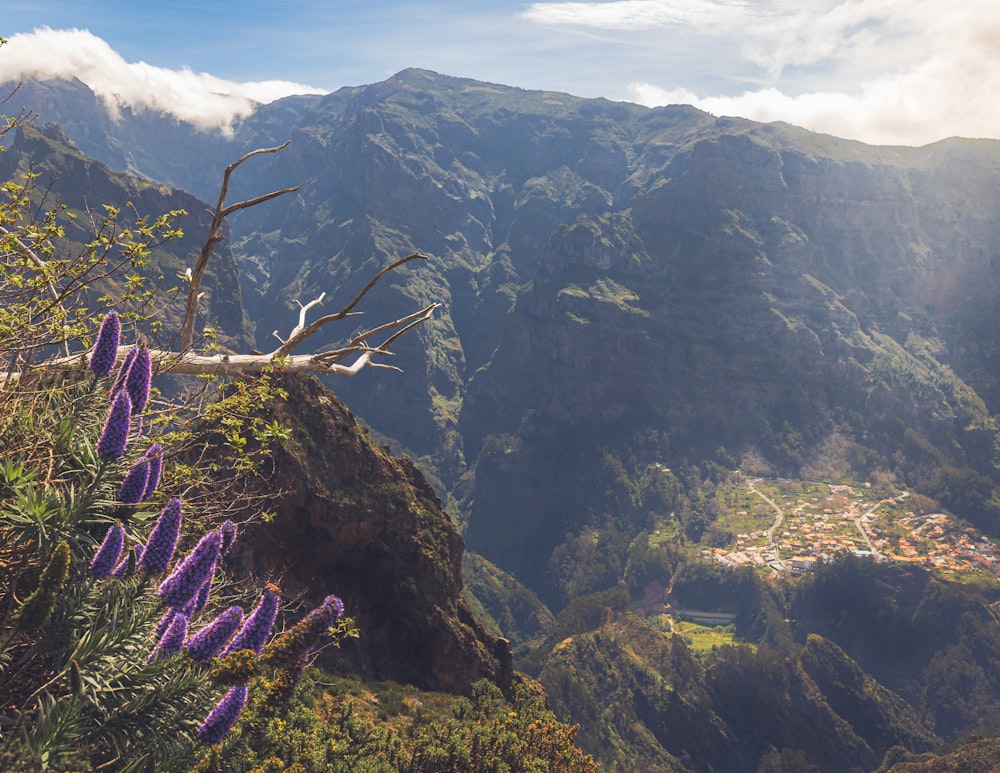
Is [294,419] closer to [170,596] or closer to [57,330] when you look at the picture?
[57,330]

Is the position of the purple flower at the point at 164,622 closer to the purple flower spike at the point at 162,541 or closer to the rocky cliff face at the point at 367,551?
the purple flower spike at the point at 162,541

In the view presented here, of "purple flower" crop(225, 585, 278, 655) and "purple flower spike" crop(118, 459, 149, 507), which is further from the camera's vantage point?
"purple flower" crop(225, 585, 278, 655)

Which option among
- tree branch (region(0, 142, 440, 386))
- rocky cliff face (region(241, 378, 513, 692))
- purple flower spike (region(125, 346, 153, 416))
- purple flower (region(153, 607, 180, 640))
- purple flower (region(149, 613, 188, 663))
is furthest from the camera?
rocky cliff face (region(241, 378, 513, 692))

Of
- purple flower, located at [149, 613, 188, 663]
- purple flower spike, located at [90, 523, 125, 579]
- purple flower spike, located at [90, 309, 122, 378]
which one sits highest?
purple flower spike, located at [90, 309, 122, 378]

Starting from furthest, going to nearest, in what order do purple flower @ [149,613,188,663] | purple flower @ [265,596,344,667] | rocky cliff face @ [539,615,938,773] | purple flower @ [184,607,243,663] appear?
rocky cliff face @ [539,615,938,773], purple flower @ [265,596,344,667], purple flower @ [184,607,243,663], purple flower @ [149,613,188,663]

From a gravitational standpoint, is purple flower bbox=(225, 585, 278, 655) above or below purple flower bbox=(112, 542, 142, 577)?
below

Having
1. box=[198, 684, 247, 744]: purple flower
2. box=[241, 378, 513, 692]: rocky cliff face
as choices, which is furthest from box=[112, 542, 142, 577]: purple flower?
box=[241, 378, 513, 692]: rocky cliff face

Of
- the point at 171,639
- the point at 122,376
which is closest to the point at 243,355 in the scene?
the point at 122,376

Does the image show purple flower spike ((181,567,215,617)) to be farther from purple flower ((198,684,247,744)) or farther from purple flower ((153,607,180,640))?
purple flower ((198,684,247,744))
